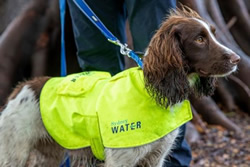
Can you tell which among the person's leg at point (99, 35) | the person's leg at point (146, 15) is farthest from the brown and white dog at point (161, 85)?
the person's leg at point (99, 35)

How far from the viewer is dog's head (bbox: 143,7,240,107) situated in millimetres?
2404

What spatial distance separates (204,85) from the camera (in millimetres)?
2666

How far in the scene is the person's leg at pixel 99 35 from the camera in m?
3.28

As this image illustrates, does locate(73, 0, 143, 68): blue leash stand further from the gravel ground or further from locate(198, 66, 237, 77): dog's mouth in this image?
the gravel ground

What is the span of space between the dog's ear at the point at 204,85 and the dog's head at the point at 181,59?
0.46 feet

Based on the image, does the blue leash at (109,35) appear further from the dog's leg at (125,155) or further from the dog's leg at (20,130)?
the dog's leg at (20,130)

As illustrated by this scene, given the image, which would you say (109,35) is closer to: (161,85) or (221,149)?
(161,85)

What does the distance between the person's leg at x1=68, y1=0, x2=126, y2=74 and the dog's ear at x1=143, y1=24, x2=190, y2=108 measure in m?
0.91

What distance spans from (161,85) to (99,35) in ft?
3.53

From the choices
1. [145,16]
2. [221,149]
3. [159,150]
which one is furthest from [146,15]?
[221,149]

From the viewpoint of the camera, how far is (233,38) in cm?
558

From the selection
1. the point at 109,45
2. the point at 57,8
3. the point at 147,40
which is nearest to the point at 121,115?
the point at 147,40

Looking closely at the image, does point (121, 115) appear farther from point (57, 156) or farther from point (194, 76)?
point (57, 156)

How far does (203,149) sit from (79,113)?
2163mm
